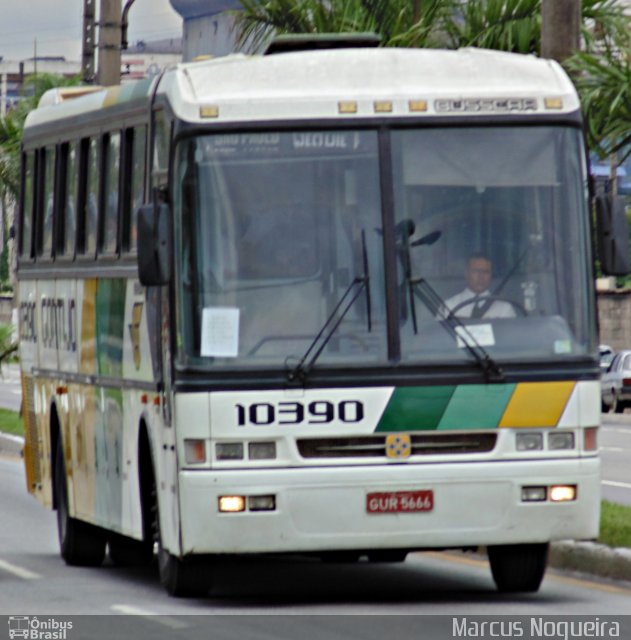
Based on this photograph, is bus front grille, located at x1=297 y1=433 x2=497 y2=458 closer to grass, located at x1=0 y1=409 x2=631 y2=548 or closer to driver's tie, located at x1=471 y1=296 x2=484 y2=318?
driver's tie, located at x1=471 y1=296 x2=484 y2=318

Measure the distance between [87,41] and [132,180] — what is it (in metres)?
23.7

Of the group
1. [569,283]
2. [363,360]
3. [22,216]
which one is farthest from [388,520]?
[22,216]

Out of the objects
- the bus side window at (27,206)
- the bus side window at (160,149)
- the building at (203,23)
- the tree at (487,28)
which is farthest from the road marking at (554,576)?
the building at (203,23)

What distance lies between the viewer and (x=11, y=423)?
110 feet

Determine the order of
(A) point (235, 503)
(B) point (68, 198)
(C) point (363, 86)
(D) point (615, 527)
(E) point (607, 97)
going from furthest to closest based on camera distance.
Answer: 1. (E) point (607, 97)
2. (B) point (68, 198)
3. (D) point (615, 527)
4. (C) point (363, 86)
5. (A) point (235, 503)

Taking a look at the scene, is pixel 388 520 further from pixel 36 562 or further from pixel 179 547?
pixel 36 562

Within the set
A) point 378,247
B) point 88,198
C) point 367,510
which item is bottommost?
point 367,510

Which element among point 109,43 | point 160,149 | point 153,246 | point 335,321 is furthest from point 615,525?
point 109,43

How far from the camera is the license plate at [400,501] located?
11453 mm

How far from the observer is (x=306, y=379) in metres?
11.5

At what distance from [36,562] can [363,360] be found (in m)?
4.74

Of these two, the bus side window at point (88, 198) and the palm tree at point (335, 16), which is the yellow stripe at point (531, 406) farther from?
the palm tree at point (335, 16)
